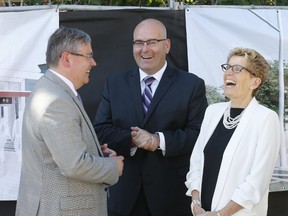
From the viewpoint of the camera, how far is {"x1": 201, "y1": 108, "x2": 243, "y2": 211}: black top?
2439 millimetres

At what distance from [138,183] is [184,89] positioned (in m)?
0.66

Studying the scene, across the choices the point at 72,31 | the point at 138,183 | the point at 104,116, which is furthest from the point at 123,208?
the point at 72,31

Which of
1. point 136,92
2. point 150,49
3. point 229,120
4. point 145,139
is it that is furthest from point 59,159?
point 150,49

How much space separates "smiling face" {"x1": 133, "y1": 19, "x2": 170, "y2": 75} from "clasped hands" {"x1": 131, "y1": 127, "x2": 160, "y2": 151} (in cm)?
45

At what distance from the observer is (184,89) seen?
3090 mm

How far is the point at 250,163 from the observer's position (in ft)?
7.64

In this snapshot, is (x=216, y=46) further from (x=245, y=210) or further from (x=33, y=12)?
(x=245, y=210)

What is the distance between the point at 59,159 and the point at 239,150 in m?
0.85

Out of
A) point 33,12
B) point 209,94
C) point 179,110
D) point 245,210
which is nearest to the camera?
point 245,210

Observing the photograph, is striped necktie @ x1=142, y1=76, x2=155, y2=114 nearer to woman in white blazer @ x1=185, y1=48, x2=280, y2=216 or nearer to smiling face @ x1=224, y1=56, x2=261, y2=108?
woman in white blazer @ x1=185, y1=48, x2=280, y2=216

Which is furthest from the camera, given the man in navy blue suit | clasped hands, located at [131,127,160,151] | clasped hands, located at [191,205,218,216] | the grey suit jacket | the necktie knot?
the necktie knot

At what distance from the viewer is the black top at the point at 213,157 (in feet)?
8.00

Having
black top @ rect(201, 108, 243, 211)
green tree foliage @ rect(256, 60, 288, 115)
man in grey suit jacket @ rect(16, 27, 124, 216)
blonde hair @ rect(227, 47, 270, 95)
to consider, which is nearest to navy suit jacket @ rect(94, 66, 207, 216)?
black top @ rect(201, 108, 243, 211)

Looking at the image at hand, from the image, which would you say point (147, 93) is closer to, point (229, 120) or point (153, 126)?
point (153, 126)
